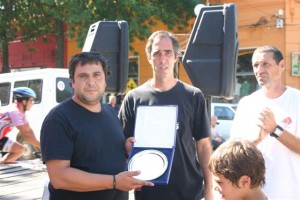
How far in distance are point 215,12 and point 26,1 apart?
581 inches

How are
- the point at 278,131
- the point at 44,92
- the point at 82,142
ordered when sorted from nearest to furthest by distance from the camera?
1. the point at 82,142
2. the point at 278,131
3. the point at 44,92

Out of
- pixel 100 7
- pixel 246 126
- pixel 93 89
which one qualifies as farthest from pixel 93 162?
pixel 100 7

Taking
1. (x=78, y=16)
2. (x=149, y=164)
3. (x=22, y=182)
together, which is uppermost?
(x=78, y=16)

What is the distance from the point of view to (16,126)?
20.1 ft

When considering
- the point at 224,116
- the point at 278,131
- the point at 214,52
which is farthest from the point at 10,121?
the point at 224,116

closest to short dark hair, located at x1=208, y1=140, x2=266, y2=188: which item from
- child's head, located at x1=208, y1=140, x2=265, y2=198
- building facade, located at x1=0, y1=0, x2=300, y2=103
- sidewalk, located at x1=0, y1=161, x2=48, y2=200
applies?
child's head, located at x1=208, y1=140, x2=265, y2=198

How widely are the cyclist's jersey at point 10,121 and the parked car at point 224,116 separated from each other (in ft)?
28.3

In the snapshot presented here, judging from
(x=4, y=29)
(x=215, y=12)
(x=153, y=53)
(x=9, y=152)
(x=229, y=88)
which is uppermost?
(x=4, y=29)

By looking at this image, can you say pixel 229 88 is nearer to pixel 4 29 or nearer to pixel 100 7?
pixel 100 7

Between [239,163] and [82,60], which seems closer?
[239,163]

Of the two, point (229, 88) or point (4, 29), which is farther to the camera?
point (4, 29)

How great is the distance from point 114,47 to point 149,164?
1682 mm

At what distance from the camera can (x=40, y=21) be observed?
57.9 feet

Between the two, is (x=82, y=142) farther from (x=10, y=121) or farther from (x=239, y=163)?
(x=10, y=121)
